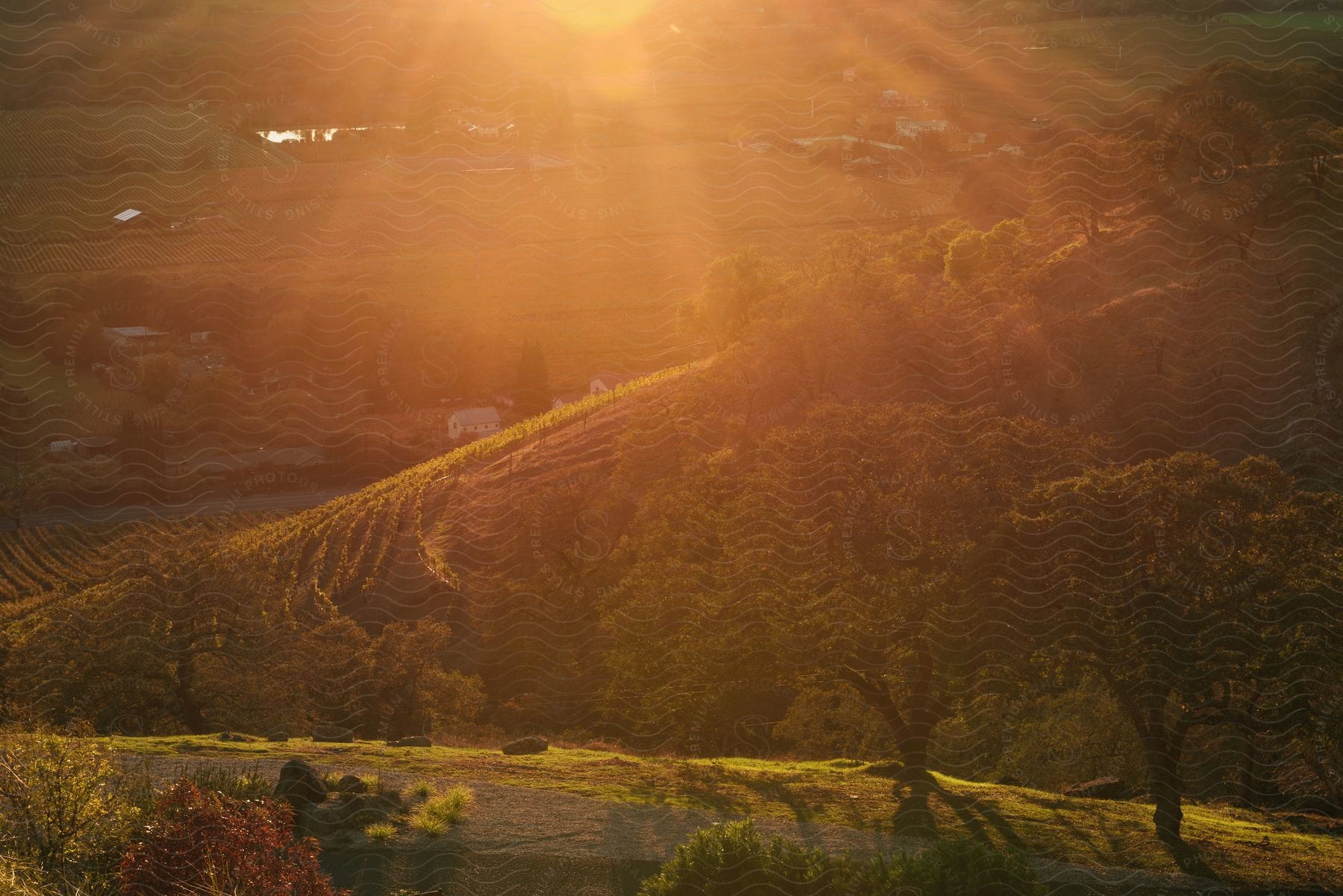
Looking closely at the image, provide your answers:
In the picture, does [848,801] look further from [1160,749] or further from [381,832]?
[381,832]

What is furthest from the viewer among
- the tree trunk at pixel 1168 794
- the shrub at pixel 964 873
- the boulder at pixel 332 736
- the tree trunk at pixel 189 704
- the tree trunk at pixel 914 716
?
the tree trunk at pixel 189 704

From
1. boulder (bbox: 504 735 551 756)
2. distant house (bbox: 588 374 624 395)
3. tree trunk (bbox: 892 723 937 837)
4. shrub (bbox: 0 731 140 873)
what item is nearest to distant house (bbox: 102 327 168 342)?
distant house (bbox: 588 374 624 395)

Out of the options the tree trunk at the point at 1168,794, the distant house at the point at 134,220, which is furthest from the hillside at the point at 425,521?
the distant house at the point at 134,220

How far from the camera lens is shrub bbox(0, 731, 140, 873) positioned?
11.5 metres

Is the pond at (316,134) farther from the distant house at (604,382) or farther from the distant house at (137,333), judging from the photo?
the distant house at (604,382)

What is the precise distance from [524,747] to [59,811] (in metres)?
8.28

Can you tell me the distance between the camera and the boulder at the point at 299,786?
46.5ft

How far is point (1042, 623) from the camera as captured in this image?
16875 millimetres

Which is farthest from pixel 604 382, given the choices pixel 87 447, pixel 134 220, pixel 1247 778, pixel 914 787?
pixel 914 787

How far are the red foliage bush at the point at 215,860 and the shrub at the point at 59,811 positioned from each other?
1.21 meters

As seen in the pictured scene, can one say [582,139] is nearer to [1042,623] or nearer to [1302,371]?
[1302,371]

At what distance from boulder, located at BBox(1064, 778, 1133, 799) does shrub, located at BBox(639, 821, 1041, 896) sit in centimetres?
586

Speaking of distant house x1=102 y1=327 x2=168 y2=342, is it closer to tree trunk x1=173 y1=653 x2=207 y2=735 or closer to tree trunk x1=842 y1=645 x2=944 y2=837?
tree trunk x1=173 y1=653 x2=207 y2=735

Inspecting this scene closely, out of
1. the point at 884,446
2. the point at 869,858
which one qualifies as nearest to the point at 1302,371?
the point at 884,446
